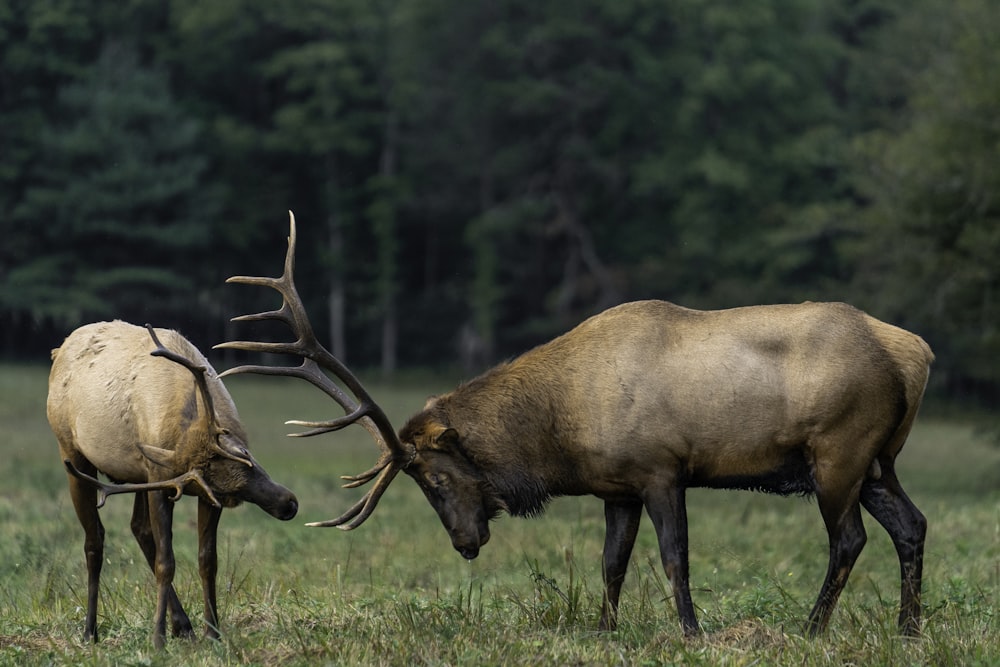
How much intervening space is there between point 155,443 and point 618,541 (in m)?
2.61

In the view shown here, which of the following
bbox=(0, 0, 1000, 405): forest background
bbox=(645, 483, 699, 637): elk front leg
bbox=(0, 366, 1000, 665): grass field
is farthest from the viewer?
bbox=(0, 0, 1000, 405): forest background

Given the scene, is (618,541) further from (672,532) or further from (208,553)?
(208,553)

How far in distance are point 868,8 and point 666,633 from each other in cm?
4682

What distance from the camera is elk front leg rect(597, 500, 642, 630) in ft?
26.4

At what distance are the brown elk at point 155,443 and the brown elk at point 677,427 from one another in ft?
1.51

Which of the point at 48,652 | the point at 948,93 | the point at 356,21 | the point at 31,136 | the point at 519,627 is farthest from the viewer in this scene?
the point at 356,21

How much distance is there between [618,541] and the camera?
26.5 feet

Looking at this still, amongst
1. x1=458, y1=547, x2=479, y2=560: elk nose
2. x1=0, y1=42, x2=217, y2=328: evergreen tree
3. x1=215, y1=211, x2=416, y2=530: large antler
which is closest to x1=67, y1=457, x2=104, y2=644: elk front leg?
x1=215, y1=211, x2=416, y2=530: large antler

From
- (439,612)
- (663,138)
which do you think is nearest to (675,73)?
(663,138)

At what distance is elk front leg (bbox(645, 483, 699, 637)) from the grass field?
268 millimetres

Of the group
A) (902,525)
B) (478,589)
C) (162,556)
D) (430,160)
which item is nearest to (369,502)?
(162,556)

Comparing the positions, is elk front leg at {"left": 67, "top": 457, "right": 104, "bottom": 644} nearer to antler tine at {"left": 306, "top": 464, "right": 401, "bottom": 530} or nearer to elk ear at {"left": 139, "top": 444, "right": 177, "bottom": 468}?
elk ear at {"left": 139, "top": 444, "right": 177, "bottom": 468}

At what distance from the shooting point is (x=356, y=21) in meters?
44.1

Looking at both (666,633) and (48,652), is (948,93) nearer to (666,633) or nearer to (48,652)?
(666,633)
